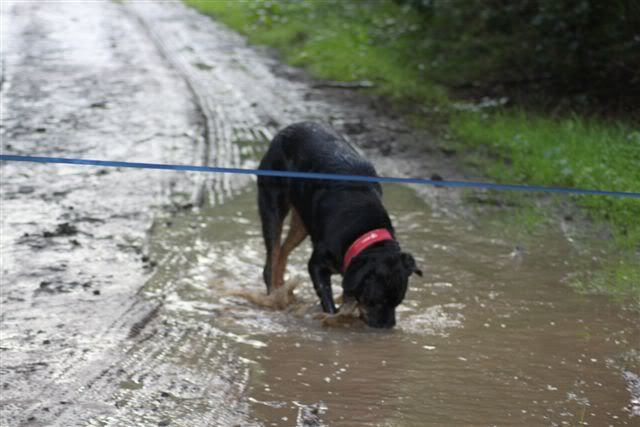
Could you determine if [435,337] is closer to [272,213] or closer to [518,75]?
[272,213]

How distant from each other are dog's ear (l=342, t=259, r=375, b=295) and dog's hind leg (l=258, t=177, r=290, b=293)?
93 centimetres

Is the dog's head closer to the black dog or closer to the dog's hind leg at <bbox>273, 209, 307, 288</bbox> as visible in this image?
the black dog

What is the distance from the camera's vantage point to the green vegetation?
401 inches

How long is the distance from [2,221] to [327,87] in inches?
295

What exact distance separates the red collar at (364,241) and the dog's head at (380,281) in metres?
0.05

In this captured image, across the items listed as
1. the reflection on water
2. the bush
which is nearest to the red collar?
the reflection on water

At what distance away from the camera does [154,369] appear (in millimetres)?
5730

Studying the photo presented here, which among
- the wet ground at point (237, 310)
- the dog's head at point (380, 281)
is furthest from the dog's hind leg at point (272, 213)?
the dog's head at point (380, 281)

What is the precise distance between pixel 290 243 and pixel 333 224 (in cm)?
98

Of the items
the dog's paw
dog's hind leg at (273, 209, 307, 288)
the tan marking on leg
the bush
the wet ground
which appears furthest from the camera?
the bush

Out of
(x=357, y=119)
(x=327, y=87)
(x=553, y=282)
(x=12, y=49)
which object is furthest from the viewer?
(x=12, y=49)

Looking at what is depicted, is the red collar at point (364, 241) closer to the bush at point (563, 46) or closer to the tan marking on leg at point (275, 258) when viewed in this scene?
the tan marking on leg at point (275, 258)

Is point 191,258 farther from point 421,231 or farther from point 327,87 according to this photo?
point 327,87

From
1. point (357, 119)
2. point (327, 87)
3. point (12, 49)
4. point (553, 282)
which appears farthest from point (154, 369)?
point (12, 49)
